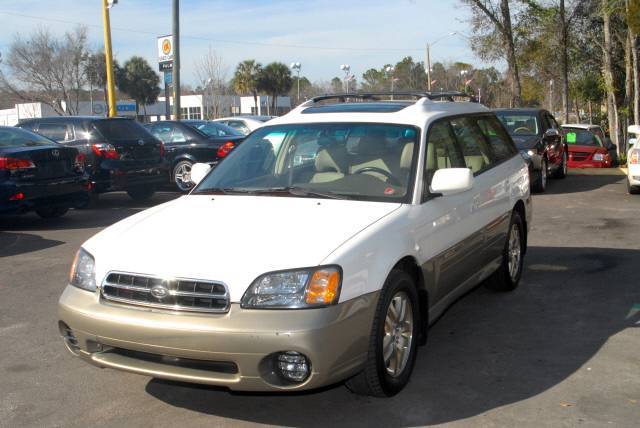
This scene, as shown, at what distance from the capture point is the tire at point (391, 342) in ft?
12.7

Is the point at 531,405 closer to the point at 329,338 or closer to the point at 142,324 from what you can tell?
the point at 329,338

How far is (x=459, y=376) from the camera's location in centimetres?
447

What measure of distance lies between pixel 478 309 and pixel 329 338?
2.83 m

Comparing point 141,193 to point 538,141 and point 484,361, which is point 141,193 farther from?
point 484,361

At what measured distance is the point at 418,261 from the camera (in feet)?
14.2

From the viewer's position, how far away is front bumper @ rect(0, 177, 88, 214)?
9.78 meters

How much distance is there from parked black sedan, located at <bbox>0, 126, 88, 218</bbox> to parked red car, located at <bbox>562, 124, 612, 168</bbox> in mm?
13917

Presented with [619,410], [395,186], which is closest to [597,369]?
[619,410]

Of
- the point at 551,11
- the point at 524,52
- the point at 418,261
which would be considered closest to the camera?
the point at 418,261

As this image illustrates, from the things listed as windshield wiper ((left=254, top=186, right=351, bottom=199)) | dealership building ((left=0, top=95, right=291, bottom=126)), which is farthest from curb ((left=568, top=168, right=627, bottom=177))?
dealership building ((left=0, top=95, right=291, bottom=126))

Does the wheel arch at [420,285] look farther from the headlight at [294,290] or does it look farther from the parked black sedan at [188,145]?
the parked black sedan at [188,145]

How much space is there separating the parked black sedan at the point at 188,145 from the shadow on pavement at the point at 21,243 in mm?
5139

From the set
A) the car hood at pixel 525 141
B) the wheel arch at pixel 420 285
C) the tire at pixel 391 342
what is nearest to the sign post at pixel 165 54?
the car hood at pixel 525 141

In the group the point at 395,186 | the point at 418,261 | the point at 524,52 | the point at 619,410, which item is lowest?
the point at 619,410
